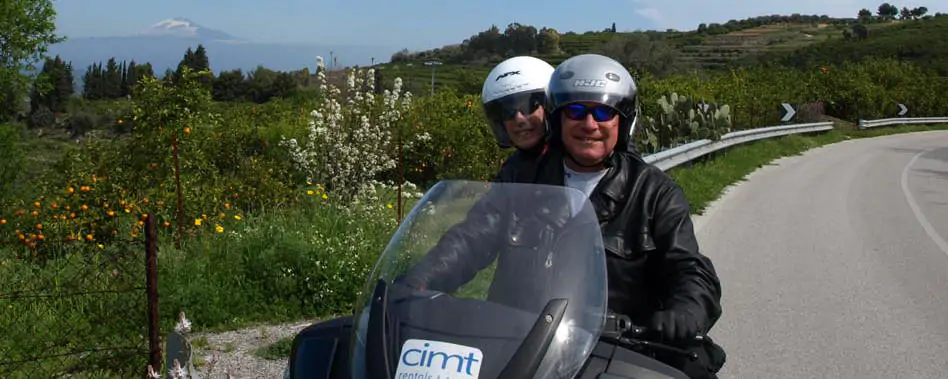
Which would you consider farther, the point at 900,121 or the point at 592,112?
the point at 900,121

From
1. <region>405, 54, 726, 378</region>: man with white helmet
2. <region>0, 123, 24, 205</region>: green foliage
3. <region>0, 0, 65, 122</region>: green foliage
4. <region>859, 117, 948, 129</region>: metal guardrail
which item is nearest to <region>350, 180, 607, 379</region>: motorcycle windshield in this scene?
<region>405, 54, 726, 378</region>: man with white helmet

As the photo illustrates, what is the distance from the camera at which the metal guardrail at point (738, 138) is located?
14578 mm

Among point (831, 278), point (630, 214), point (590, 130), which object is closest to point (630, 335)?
point (630, 214)

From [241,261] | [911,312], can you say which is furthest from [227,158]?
[911,312]

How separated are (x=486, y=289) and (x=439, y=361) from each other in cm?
39

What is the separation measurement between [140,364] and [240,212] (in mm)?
3295

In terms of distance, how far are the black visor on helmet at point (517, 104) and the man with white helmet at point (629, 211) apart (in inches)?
74.2

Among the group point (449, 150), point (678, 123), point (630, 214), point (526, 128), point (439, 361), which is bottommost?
point (449, 150)

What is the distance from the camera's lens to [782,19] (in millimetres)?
154250

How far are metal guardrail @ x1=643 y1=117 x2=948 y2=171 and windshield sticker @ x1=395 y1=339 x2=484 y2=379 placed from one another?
291 inches

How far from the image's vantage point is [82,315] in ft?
18.0

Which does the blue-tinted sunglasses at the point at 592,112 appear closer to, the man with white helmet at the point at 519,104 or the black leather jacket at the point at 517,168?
the black leather jacket at the point at 517,168

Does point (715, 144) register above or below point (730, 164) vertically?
above

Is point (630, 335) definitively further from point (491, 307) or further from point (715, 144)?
point (715, 144)
